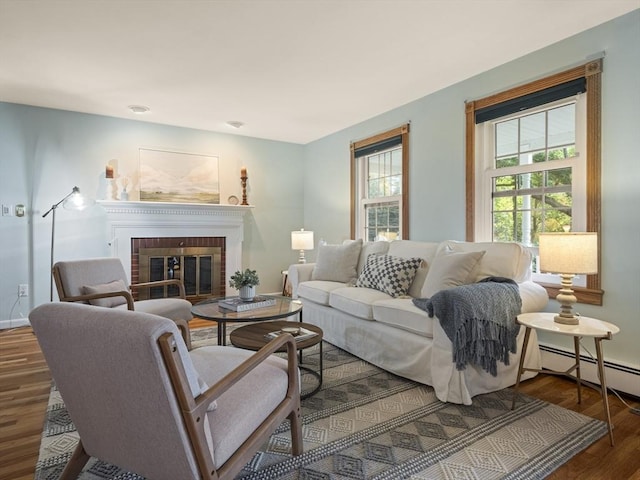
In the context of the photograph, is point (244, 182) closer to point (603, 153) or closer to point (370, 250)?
point (370, 250)

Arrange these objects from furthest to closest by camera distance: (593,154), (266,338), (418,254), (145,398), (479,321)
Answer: (418,254) → (593,154) → (266,338) → (479,321) → (145,398)

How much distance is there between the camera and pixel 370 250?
386cm

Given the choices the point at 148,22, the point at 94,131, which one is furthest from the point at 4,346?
the point at 148,22

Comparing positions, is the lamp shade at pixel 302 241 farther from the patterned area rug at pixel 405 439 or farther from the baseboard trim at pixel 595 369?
the baseboard trim at pixel 595 369

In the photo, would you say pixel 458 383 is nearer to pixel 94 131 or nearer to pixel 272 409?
pixel 272 409

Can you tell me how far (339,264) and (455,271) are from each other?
4.65 feet

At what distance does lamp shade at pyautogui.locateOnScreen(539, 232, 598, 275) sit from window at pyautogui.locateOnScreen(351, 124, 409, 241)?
6.46 ft

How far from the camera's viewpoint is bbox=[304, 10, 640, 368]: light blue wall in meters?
2.38

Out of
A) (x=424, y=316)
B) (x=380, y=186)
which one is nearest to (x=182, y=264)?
(x=380, y=186)

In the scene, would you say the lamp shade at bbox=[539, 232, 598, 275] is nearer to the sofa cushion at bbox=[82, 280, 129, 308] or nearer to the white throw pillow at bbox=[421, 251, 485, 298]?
the white throw pillow at bbox=[421, 251, 485, 298]

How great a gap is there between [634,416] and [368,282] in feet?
6.45

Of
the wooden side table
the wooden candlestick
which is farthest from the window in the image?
the wooden side table

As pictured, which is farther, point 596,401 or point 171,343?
point 596,401

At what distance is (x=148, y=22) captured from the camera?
98.0 inches
